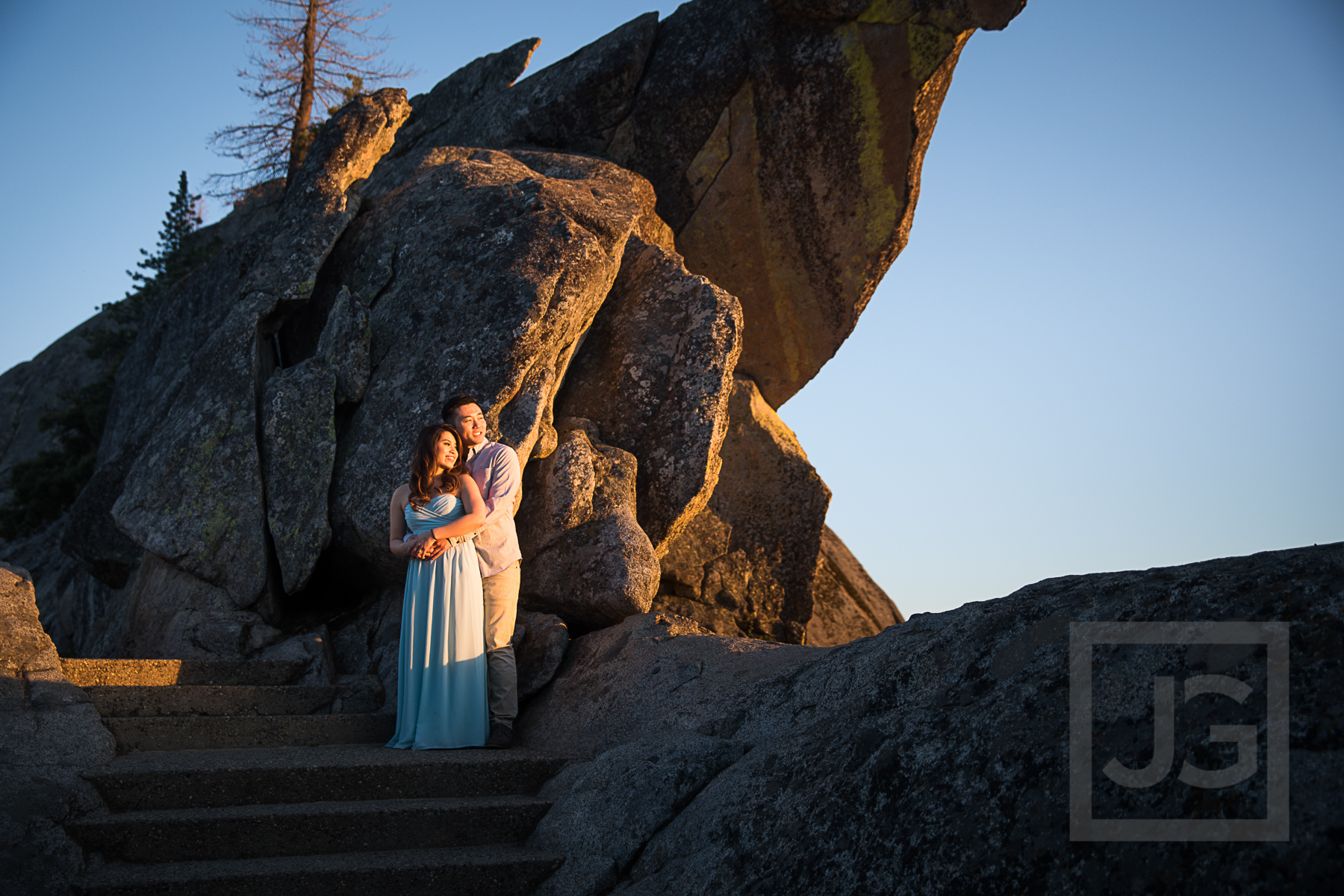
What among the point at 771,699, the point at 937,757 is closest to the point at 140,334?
the point at 771,699

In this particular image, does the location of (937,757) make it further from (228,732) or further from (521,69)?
(521,69)

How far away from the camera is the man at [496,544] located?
6.50 meters

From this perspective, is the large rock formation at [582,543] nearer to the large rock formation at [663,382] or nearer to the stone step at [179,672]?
the large rock formation at [663,382]

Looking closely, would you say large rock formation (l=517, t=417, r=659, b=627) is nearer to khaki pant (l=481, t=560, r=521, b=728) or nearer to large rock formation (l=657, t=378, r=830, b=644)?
khaki pant (l=481, t=560, r=521, b=728)

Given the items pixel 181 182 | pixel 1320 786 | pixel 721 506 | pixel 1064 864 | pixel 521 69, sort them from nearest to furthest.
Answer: pixel 1320 786
pixel 1064 864
pixel 721 506
pixel 521 69
pixel 181 182

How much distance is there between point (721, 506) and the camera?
12.1m

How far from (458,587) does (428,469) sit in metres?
0.88

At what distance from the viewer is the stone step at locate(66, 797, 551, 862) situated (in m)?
4.47

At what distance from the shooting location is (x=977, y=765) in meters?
3.56

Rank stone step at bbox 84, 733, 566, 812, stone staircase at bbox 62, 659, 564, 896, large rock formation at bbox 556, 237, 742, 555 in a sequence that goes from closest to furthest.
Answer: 1. stone staircase at bbox 62, 659, 564, 896
2. stone step at bbox 84, 733, 566, 812
3. large rock formation at bbox 556, 237, 742, 555

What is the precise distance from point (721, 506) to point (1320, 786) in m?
9.47

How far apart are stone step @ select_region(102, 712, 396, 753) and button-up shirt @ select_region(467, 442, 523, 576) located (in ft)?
4.46

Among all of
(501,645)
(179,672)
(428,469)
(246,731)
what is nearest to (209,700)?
(246,731)
